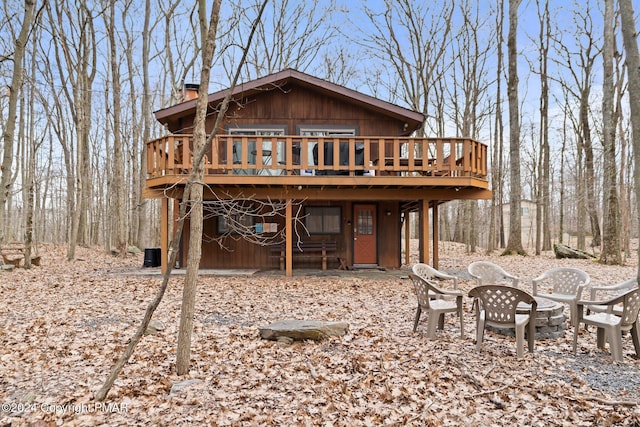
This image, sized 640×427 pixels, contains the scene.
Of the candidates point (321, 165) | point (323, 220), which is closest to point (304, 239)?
point (323, 220)

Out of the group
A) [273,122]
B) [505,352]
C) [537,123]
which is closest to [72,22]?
[273,122]

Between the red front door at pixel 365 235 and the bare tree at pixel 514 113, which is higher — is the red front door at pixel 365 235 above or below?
below

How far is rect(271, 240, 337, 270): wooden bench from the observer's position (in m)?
12.0

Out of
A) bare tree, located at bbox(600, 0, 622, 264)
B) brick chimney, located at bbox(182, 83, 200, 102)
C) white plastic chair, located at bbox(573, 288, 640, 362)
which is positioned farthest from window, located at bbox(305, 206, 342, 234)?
bare tree, located at bbox(600, 0, 622, 264)

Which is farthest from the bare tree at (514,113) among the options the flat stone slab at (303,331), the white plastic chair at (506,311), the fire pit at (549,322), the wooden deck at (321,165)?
the flat stone slab at (303,331)

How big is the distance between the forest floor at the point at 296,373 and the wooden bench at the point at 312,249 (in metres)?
4.64

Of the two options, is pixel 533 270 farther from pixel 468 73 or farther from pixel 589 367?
pixel 468 73

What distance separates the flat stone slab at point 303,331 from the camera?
206 inches

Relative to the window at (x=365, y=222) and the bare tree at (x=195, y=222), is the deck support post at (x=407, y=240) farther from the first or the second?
the bare tree at (x=195, y=222)

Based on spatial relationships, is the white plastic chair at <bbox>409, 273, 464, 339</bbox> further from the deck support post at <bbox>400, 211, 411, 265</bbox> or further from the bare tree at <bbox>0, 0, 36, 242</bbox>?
the bare tree at <bbox>0, 0, 36, 242</bbox>

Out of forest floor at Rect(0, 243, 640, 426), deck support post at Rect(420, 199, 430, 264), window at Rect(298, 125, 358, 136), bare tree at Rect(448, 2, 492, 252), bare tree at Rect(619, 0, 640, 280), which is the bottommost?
forest floor at Rect(0, 243, 640, 426)

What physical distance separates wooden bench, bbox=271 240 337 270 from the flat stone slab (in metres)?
6.45

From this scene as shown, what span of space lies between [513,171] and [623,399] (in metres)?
13.9

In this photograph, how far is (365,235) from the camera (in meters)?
12.6
